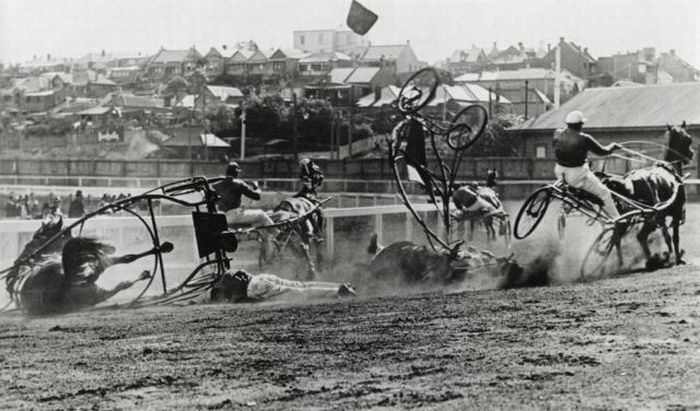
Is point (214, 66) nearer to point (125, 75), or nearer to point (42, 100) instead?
point (125, 75)

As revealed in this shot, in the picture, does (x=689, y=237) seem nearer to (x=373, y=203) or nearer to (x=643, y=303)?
(x=643, y=303)

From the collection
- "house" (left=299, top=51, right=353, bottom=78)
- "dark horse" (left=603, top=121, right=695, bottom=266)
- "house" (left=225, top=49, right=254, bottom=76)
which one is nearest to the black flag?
"dark horse" (left=603, top=121, right=695, bottom=266)

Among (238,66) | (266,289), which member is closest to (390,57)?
(238,66)

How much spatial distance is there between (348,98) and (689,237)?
10962 mm

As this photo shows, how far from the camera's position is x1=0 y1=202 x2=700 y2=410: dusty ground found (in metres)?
7.52

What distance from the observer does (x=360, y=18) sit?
1548 cm

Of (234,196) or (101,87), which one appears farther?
(101,87)

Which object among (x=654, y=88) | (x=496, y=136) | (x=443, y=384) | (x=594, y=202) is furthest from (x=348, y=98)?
(x=443, y=384)

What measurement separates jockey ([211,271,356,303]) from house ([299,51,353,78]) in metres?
8.45

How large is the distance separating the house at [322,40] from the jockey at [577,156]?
17.5 ft

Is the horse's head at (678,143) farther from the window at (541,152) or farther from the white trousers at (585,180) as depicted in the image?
the window at (541,152)

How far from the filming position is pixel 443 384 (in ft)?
25.7

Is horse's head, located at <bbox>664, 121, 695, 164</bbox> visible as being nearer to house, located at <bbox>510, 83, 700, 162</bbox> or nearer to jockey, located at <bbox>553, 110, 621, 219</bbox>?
house, located at <bbox>510, 83, 700, 162</bbox>

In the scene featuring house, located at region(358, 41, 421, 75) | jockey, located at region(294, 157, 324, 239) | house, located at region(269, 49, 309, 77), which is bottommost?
jockey, located at region(294, 157, 324, 239)
